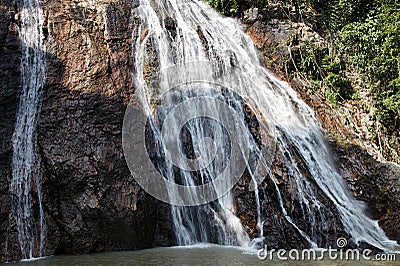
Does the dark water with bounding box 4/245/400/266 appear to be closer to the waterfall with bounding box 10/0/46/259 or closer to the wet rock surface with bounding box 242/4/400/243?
the waterfall with bounding box 10/0/46/259

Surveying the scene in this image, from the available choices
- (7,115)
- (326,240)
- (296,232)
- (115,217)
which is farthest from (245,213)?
(7,115)

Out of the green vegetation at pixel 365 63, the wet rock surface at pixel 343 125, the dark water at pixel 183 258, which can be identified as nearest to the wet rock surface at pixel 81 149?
the dark water at pixel 183 258

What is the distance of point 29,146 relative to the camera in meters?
7.83

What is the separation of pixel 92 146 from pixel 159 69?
264cm

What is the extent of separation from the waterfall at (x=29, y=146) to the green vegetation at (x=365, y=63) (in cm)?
643

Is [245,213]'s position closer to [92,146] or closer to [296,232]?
[296,232]

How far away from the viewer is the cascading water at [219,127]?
25.6ft

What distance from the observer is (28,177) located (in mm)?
7527

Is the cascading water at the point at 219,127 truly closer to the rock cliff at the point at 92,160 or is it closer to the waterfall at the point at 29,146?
the rock cliff at the point at 92,160

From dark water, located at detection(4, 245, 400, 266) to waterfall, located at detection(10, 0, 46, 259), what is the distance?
2.23 feet

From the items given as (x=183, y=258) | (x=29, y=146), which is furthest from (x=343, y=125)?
(x=29, y=146)

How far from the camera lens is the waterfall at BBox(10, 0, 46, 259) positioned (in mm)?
7230

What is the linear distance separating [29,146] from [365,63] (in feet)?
29.1

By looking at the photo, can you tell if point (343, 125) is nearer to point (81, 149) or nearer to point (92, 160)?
point (92, 160)
